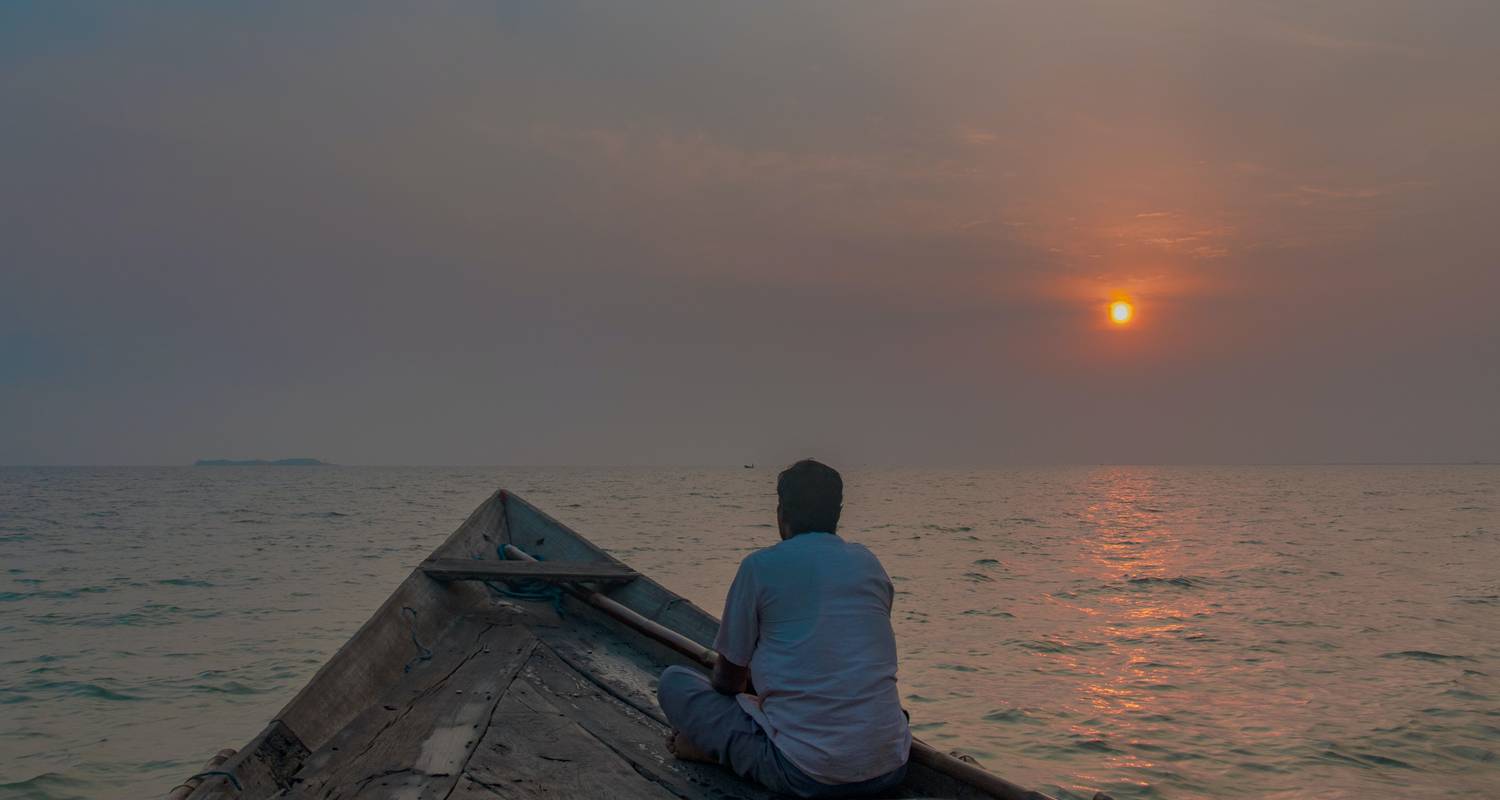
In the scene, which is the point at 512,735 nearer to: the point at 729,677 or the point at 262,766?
the point at 262,766

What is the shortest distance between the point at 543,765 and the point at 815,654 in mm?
1447

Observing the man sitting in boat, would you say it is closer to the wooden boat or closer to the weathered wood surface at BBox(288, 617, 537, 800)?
the wooden boat

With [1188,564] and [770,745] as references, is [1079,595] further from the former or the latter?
[770,745]

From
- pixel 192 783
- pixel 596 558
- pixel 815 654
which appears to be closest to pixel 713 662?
pixel 815 654

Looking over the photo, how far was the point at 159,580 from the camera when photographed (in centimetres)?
2064

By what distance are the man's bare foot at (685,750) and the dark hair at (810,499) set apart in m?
1.12

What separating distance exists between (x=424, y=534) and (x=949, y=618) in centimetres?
2270

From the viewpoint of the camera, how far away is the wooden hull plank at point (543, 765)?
12.8 ft

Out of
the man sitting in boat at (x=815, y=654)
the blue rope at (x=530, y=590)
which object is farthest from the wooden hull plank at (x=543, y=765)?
the blue rope at (x=530, y=590)

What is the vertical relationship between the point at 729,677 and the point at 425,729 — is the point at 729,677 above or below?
above

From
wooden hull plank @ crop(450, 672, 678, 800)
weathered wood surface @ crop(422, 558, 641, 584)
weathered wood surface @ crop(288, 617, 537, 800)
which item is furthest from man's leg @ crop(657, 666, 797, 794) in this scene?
weathered wood surface @ crop(422, 558, 641, 584)

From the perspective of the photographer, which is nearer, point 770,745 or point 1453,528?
point 770,745

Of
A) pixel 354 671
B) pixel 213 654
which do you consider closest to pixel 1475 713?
pixel 354 671

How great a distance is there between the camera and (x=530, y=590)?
7.45 m
